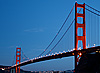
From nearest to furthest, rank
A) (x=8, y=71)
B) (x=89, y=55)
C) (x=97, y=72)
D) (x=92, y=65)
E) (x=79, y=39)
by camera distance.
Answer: (x=97, y=72), (x=92, y=65), (x=89, y=55), (x=79, y=39), (x=8, y=71)

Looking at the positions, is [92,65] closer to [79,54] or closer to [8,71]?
[79,54]

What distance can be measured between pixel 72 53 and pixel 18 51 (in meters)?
56.2

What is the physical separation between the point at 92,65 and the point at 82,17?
11919 millimetres

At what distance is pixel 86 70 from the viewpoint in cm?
2797

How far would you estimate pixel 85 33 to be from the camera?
1452 inches

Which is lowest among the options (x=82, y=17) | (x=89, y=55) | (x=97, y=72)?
(x=97, y=72)

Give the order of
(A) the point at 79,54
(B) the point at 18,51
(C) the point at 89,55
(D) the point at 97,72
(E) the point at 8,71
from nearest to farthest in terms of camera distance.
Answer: (D) the point at 97,72, (C) the point at 89,55, (A) the point at 79,54, (B) the point at 18,51, (E) the point at 8,71

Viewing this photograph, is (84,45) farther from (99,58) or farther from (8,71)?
(8,71)

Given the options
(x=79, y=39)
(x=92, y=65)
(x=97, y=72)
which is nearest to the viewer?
(x=97, y=72)

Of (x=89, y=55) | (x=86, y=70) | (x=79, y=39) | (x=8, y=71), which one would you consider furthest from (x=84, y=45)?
(x=8, y=71)

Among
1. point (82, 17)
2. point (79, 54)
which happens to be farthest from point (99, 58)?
point (82, 17)

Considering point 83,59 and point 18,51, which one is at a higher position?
point 18,51

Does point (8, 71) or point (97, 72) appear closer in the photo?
point (97, 72)

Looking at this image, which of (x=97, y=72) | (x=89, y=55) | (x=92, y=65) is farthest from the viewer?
(x=89, y=55)
